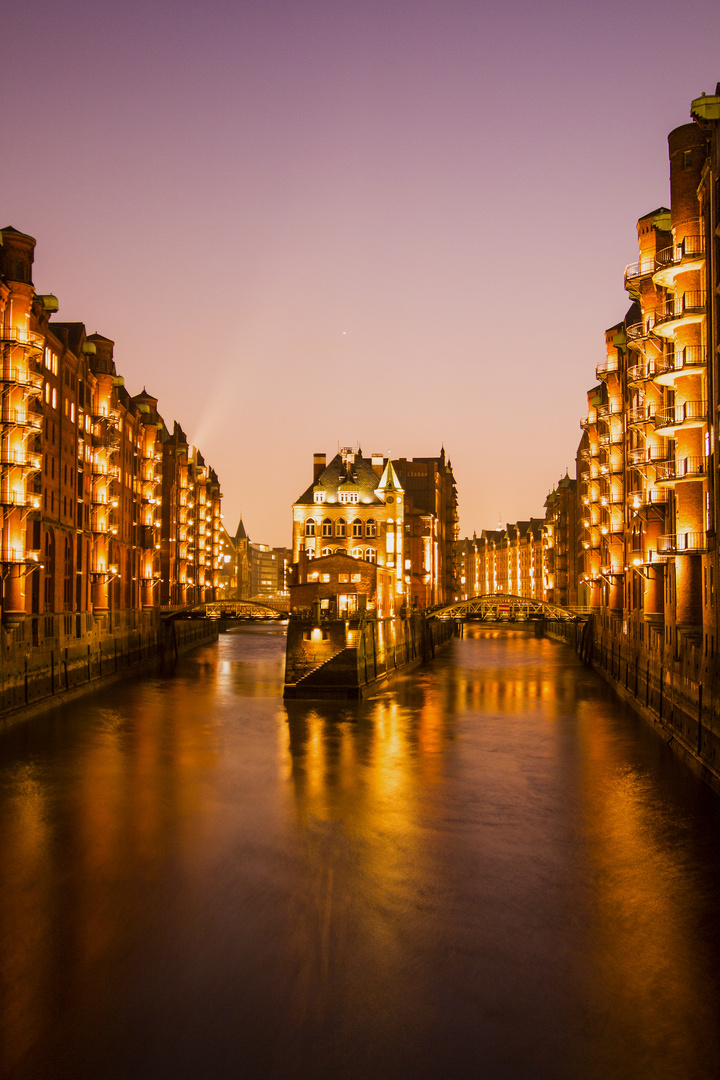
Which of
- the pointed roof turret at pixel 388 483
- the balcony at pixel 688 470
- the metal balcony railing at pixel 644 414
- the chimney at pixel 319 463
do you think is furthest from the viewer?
the chimney at pixel 319 463

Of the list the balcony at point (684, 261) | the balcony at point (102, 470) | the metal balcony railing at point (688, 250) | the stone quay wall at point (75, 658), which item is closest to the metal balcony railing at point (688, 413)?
the balcony at point (684, 261)

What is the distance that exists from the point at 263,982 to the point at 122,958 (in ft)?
8.74

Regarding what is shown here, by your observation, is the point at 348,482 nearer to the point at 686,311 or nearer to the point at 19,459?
the point at 19,459

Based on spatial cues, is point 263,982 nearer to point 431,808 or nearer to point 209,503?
point 431,808

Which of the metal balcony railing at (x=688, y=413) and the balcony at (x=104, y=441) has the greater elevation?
the balcony at (x=104, y=441)

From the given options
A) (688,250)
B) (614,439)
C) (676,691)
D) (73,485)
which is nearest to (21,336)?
(73,485)

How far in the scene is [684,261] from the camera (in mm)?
34156

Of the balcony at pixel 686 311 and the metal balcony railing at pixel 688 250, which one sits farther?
the metal balcony railing at pixel 688 250

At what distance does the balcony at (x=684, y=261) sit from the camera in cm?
3409

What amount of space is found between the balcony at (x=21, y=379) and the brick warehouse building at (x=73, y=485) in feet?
0.21

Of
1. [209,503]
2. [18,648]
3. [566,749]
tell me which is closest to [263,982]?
[566,749]

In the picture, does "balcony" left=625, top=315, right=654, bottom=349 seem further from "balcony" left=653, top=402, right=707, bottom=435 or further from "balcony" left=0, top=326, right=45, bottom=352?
"balcony" left=0, top=326, right=45, bottom=352

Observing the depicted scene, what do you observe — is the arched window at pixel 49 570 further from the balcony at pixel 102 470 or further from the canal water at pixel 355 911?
the canal water at pixel 355 911

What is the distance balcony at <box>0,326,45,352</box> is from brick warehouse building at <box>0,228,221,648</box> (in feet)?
0.20
